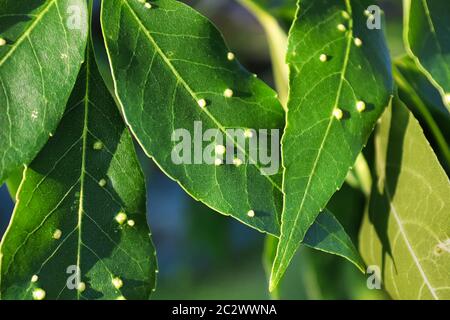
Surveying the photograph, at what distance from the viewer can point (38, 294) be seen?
87 cm

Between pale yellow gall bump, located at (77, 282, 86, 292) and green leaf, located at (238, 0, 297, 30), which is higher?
green leaf, located at (238, 0, 297, 30)

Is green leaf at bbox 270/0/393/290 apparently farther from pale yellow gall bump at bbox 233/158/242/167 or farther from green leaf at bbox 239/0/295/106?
green leaf at bbox 239/0/295/106

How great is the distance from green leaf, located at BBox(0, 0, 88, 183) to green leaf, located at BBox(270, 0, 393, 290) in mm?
278

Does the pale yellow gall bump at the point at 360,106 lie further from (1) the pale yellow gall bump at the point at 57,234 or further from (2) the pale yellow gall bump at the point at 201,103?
(1) the pale yellow gall bump at the point at 57,234

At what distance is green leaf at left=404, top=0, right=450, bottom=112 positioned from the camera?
91 centimetres

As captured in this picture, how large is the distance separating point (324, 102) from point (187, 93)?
6.8 inches

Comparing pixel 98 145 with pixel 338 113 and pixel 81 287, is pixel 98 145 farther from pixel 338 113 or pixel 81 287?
pixel 338 113

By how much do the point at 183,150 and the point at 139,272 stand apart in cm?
19

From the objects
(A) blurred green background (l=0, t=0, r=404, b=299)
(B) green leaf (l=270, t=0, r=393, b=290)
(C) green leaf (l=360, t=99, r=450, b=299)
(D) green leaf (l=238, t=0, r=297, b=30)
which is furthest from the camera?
(A) blurred green background (l=0, t=0, r=404, b=299)

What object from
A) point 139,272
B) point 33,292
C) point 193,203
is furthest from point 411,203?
point 193,203

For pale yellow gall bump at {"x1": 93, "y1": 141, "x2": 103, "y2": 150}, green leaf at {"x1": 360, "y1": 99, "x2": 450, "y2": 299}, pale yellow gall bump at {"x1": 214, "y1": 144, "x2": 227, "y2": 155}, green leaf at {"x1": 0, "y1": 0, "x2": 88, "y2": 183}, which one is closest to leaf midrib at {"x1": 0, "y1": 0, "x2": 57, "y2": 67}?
green leaf at {"x1": 0, "y1": 0, "x2": 88, "y2": 183}

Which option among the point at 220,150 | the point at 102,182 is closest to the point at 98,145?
the point at 102,182

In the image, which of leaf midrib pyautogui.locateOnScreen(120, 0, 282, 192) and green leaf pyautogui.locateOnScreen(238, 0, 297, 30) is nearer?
leaf midrib pyautogui.locateOnScreen(120, 0, 282, 192)
